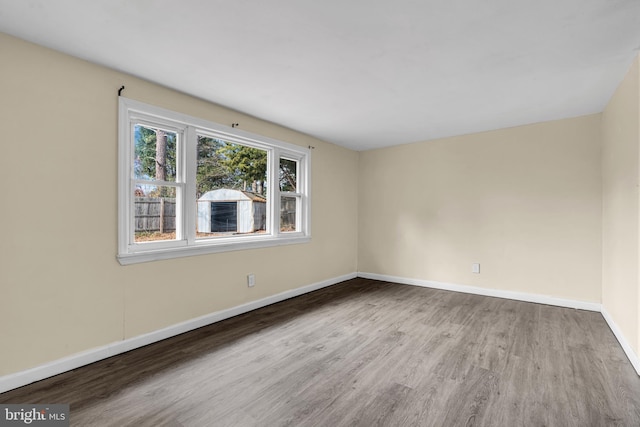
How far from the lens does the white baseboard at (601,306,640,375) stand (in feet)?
7.53

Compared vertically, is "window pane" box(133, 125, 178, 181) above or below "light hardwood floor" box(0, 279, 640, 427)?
above

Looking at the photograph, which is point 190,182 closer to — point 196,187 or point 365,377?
point 196,187

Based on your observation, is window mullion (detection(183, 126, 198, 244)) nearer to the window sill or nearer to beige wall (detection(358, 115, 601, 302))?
the window sill

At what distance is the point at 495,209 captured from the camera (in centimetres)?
429

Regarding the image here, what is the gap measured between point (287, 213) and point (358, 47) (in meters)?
2.64

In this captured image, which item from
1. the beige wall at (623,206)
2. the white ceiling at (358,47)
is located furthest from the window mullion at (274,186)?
the beige wall at (623,206)

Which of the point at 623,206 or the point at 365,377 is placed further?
the point at 623,206

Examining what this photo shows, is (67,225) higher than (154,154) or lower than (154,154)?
lower

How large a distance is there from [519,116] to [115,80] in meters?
4.29

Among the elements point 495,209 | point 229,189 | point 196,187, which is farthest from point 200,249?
point 495,209

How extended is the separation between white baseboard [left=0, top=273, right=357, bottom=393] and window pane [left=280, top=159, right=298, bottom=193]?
153 centimetres

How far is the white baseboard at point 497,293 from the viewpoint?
Result: 3730mm

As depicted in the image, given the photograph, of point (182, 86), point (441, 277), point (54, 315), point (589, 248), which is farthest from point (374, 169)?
point (54, 315)

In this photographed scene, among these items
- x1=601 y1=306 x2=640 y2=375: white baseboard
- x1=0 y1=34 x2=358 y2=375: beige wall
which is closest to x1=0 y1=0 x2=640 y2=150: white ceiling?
x1=0 y1=34 x2=358 y2=375: beige wall
